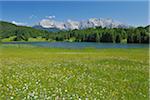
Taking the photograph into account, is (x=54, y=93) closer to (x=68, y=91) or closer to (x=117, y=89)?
(x=68, y=91)

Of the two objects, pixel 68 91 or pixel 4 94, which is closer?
pixel 4 94

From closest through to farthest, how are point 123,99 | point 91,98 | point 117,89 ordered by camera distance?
1. point 91,98
2. point 123,99
3. point 117,89

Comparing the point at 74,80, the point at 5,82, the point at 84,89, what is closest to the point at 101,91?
the point at 84,89

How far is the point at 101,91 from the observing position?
1300cm

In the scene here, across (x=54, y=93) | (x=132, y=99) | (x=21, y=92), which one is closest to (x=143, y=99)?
(x=132, y=99)

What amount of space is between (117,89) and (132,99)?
160 cm

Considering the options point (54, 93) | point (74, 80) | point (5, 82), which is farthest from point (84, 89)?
point (5, 82)

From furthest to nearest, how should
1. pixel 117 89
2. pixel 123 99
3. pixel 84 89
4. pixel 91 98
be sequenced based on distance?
pixel 117 89 → pixel 84 89 → pixel 123 99 → pixel 91 98

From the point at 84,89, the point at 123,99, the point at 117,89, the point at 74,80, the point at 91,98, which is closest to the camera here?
the point at 91,98

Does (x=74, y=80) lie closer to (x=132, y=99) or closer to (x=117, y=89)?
(x=117, y=89)

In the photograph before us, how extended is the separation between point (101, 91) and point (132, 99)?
52.5 inches

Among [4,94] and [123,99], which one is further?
[123,99]

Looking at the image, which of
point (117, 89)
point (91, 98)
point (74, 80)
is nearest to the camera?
point (91, 98)

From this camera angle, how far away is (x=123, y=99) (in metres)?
12.4
